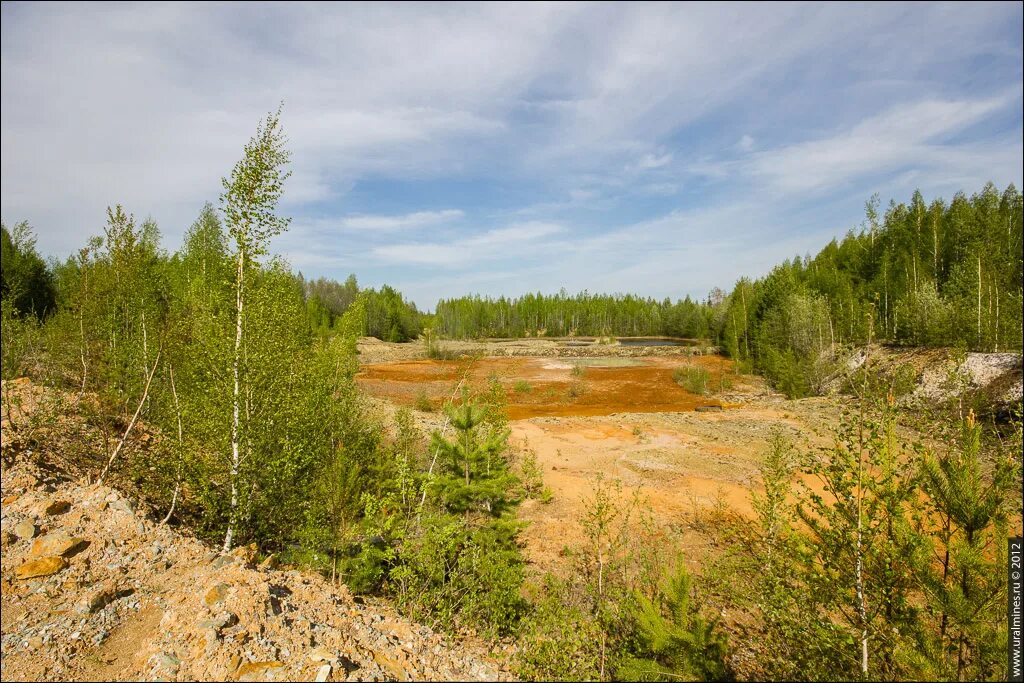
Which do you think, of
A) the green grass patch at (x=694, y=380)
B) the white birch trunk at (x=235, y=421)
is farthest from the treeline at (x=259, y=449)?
the green grass patch at (x=694, y=380)

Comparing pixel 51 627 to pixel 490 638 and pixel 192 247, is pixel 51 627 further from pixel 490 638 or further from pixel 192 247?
pixel 192 247

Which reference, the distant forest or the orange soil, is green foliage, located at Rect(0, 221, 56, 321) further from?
the orange soil

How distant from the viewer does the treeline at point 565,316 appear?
384 ft

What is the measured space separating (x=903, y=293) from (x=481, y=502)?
4785cm

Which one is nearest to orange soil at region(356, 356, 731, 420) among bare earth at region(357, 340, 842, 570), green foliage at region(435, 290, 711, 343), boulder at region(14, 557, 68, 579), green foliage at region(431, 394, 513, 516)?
bare earth at region(357, 340, 842, 570)

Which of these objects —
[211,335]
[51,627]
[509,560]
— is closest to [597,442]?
[509,560]

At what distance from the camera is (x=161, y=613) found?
5566 mm

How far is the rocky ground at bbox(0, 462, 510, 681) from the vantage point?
15.4ft

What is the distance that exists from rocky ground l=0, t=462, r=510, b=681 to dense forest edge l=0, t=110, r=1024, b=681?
804 mm

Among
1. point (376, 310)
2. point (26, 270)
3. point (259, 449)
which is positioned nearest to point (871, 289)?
point (259, 449)

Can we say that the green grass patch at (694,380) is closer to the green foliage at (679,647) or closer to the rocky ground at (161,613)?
the green foliage at (679,647)

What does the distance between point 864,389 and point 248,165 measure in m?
10.1

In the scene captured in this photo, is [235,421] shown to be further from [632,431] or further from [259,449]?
[632,431]

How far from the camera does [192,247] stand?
23.4 meters
